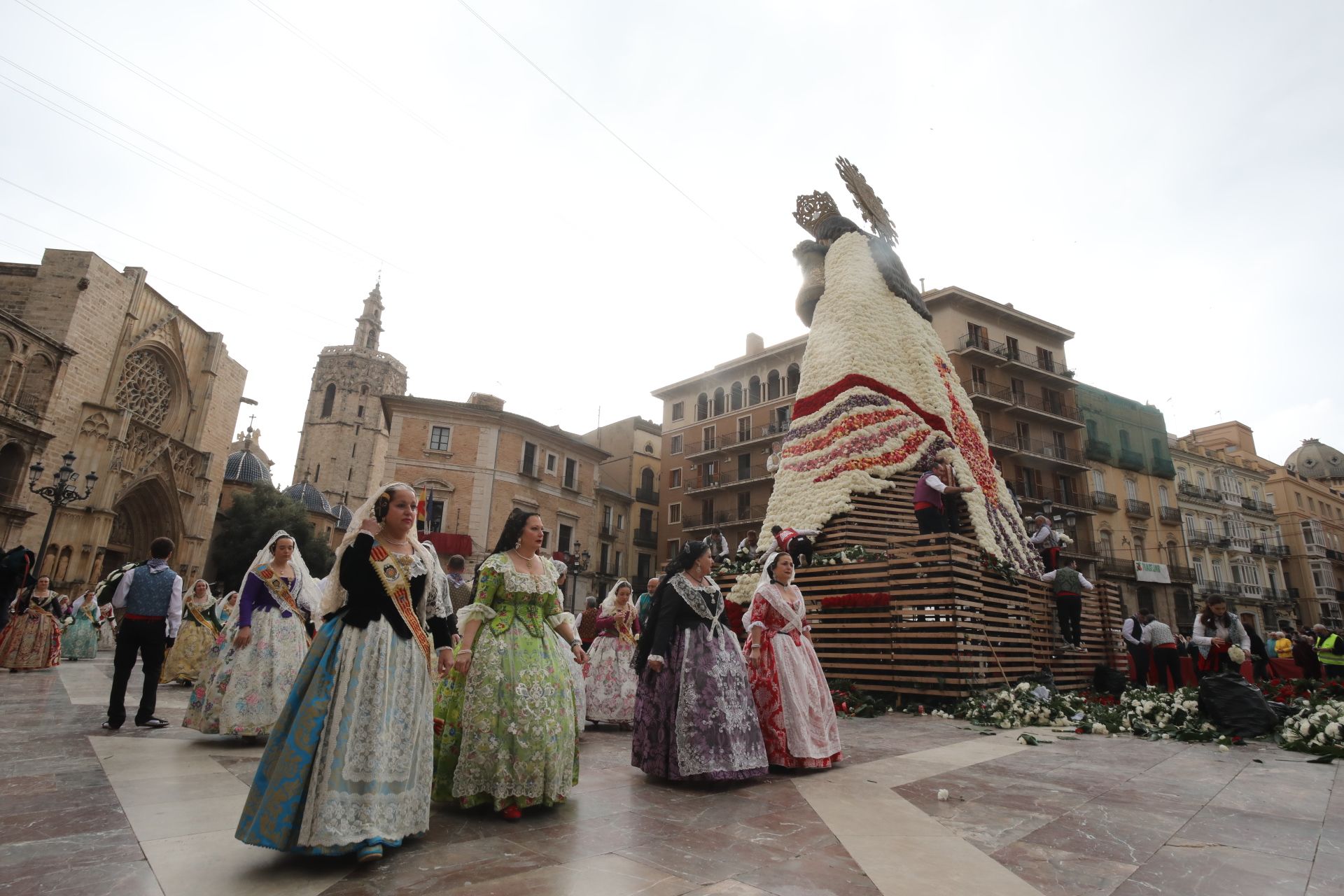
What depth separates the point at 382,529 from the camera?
3756 mm

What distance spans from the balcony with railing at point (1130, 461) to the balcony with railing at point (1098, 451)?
0.85 m

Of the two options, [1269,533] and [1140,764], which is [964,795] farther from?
[1269,533]

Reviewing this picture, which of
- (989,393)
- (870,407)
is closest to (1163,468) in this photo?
(989,393)

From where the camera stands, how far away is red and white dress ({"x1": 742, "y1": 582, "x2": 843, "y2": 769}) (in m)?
5.21

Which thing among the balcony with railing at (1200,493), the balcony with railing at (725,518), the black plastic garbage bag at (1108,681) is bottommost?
the black plastic garbage bag at (1108,681)

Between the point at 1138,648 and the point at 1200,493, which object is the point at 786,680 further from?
the point at 1200,493

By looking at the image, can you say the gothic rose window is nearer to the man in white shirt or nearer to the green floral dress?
the green floral dress

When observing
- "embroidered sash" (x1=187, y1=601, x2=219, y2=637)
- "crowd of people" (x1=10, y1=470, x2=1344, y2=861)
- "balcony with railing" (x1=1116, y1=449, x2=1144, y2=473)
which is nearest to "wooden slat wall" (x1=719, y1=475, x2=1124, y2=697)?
"crowd of people" (x1=10, y1=470, x2=1344, y2=861)

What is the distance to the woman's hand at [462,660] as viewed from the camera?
12.9ft

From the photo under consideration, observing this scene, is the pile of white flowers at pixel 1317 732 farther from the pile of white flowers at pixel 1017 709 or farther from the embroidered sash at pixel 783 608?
the embroidered sash at pixel 783 608

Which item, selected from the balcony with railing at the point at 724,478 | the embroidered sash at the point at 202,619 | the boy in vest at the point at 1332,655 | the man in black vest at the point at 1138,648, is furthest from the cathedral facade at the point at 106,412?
the boy in vest at the point at 1332,655

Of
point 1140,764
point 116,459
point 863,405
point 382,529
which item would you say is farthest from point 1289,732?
point 116,459

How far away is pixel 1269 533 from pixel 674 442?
38431mm

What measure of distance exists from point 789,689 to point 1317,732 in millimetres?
4917
